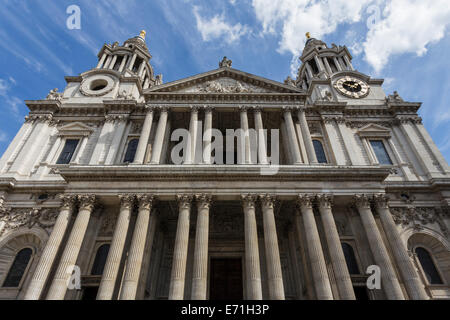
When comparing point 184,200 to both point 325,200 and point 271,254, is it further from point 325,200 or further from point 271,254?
point 325,200

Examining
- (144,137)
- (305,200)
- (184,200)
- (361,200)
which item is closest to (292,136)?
(305,200)

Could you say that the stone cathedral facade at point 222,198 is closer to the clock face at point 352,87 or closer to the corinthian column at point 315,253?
the corinthian column at point 315,253

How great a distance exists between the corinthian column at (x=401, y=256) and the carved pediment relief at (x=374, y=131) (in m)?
9.17

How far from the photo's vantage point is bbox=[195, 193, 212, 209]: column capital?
16.4 meters

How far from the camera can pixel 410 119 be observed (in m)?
24.7

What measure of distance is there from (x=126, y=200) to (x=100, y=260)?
4.19 metres

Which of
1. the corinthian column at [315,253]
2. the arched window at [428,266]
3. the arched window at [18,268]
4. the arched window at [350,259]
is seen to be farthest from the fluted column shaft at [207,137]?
the arched window at [428,266]

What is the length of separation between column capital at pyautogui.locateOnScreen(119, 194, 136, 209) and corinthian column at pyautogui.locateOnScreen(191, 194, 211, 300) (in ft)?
13.4

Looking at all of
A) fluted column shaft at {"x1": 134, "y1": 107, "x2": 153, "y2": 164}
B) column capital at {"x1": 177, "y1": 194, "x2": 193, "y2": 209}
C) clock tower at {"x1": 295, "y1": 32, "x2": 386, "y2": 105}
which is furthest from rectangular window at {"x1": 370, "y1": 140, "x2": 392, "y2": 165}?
fluted column shaft at {"x1": 134, "y1": 107, "x2": 153, "y2": 164}

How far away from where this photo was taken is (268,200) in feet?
54.2

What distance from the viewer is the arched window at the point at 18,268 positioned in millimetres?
16891

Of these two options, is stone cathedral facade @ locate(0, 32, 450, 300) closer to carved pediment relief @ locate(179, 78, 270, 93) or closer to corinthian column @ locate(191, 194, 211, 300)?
corinthian column @ locate(191, 194, 211, 300)

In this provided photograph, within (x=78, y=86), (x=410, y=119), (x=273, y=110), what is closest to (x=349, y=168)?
(x=273, y=110)
